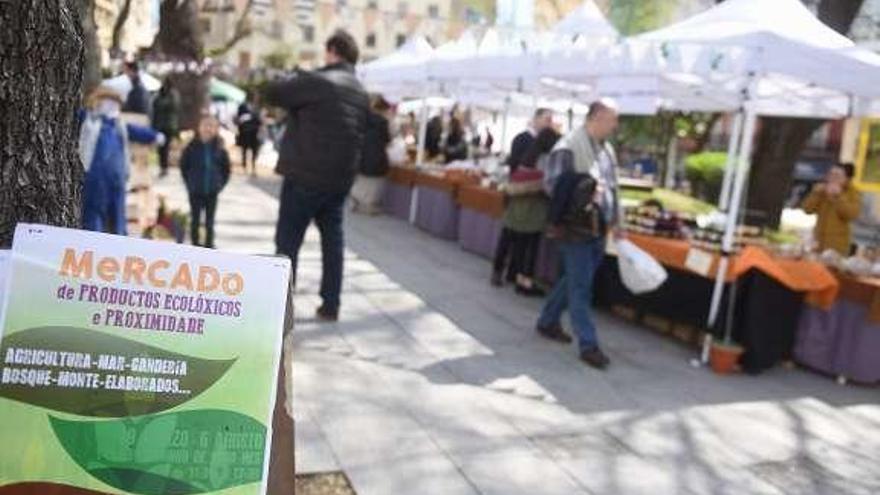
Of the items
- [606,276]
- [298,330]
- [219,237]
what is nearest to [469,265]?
[606,276]

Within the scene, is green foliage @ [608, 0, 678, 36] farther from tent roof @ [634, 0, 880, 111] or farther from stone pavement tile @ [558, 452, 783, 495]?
stone pavement tile @ [558, 452, 783, 495]

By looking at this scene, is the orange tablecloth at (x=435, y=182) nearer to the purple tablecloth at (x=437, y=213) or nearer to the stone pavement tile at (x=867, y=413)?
the purple tablecloth at (x=437, y=213)

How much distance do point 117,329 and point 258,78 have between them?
52.8 m

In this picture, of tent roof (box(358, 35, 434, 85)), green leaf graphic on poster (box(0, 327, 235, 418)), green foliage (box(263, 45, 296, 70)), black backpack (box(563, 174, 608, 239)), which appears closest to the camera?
green leaf graphic on poster (box(0, 327, 235, 418))

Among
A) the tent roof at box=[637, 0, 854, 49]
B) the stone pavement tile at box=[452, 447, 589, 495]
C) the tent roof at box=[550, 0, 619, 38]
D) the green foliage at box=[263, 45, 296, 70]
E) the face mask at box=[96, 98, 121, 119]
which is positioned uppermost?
the green foliage at box=[263, 45, 296, 70]

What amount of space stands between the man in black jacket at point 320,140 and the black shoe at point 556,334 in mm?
1647

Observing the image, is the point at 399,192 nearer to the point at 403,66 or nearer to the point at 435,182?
the point at 435,182

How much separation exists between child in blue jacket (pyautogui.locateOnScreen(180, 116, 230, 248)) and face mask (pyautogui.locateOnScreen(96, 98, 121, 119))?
149 cm

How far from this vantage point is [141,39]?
45000 millimetres

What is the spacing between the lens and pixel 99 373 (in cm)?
194

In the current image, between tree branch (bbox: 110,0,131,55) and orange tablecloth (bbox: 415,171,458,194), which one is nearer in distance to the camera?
orange tablecloth (bbox: 415,171,458,194)

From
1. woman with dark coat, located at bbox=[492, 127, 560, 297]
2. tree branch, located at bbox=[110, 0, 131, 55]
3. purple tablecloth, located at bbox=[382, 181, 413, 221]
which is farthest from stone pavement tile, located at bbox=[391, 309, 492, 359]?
tree branch, located at bbox=[110, 0, 131, 55]

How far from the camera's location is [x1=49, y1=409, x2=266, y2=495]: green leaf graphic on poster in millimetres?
1914

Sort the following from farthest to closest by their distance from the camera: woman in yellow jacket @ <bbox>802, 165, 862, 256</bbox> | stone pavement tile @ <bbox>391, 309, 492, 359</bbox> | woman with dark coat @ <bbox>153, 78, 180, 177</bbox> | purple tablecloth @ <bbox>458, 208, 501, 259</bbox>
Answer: woman with dark coat @ <bbox>153, 78, 180, 177</bbox>
purple tablecloth @ <bbox>458, 208, 501, 259</bbox>
woman in yellow jacket @ <bbox>802, 165, 862, 256</bbox>
stone pavement tile @ <bbox>391, 309, 492, 359</bbox>
